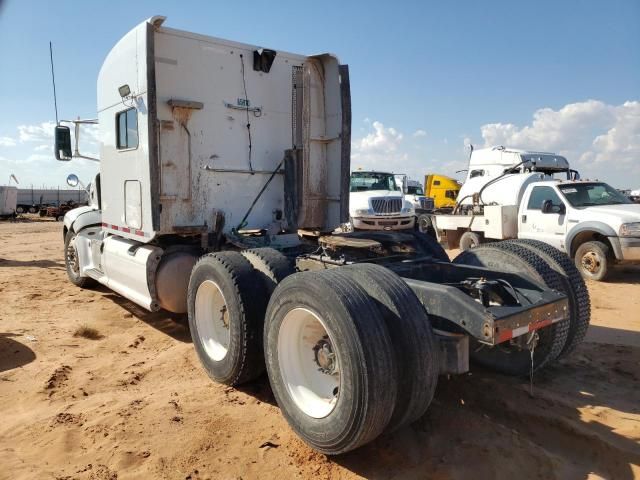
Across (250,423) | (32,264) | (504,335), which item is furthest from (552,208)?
(32,264)

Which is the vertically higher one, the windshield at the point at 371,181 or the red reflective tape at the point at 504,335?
the windshield at the point at 371,181

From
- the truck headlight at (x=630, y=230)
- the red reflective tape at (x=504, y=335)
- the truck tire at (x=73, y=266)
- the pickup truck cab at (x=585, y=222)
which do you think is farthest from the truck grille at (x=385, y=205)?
the red reflective tape at (x=504, y=335)

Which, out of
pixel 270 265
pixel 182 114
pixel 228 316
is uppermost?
pixel 182 114

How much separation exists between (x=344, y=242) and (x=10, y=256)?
12.7 meters

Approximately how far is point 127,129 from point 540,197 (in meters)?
9.10

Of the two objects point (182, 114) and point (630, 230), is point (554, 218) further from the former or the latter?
point (182, 114)

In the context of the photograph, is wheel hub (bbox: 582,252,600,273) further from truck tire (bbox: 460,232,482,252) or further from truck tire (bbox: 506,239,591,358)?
truck tire (bbox: 506,239,591,358)

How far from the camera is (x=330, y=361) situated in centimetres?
340

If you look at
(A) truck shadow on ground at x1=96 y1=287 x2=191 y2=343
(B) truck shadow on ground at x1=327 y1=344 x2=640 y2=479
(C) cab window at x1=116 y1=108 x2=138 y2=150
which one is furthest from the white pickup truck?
(C) cab window at x1=116 y1=108 x2=138 y2=150

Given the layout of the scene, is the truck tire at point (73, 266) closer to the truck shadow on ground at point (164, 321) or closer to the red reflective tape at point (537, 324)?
the truck shadow on ground at point (164, 321)

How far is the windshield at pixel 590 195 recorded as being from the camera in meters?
10.6

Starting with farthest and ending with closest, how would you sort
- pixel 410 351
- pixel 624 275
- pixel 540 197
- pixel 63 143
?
pixel 540 197 → pixel 624 275 → pixel 63 143 → pixel 410 351

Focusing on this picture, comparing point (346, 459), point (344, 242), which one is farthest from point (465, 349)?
point (344, 242)

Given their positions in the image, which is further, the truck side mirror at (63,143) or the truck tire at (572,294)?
the truck side mirror at (63,143)
